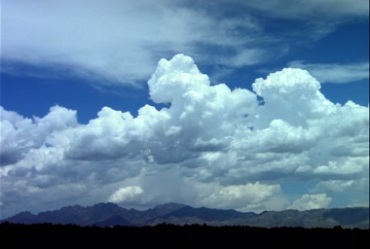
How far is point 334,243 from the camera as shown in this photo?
70062mm

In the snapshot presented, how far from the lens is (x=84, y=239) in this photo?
5428cm

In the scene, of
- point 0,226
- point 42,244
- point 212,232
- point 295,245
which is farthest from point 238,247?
point 0,226

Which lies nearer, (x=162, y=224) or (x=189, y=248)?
(x=189, y=248)

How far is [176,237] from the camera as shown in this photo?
59531 millimetres

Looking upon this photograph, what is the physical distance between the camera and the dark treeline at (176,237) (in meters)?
52.1

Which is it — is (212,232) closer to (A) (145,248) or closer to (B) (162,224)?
(B) (162,224)

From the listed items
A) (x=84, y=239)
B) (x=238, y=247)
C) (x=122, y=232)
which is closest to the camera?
(x=84, y=239)

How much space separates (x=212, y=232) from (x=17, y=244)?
26.8 metres

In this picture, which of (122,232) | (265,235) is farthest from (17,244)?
(265,235)

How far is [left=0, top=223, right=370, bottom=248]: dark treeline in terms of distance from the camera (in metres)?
52.1

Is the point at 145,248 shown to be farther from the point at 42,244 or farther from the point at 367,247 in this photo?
the point at 367,247

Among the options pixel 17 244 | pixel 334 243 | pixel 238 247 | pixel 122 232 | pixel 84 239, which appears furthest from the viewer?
pixel 334 243

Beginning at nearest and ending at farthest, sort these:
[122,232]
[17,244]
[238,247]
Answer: [17,244], [122,232], [238,247]

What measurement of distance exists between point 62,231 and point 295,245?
33.2 meters
